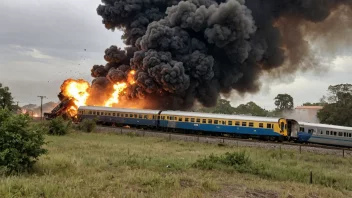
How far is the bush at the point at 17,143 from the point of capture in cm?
1441

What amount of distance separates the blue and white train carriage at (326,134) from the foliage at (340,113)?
30.0 meters

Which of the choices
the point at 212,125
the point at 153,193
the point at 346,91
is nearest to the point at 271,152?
the point at 212,125

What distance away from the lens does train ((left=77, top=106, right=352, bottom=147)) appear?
34.7 metres

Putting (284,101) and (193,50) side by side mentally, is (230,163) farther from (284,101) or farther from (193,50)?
(284,101)

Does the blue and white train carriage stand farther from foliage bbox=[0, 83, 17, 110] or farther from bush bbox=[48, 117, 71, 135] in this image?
foliage bbox=[0, 83, 17, 110]

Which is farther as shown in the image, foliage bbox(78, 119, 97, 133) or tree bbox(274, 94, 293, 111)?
tree bbox(274, 94, 293, 111)

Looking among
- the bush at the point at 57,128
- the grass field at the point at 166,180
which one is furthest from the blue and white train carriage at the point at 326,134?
the bush at the point at 57,128

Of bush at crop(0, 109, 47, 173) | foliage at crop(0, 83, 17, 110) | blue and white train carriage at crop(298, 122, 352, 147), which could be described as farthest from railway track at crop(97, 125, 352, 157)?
foliage at crop(0, 83, 17, 110)

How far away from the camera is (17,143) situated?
15.0 meters

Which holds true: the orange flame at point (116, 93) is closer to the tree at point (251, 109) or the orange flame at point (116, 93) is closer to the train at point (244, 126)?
the train at point (244, 126)

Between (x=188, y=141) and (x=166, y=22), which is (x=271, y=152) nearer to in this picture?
(x=188, y=141)

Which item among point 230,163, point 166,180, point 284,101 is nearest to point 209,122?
point 230,163

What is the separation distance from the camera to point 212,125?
126 feet

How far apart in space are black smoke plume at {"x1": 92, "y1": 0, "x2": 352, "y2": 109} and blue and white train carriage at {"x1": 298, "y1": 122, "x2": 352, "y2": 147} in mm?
15374
